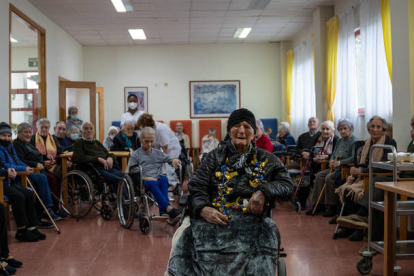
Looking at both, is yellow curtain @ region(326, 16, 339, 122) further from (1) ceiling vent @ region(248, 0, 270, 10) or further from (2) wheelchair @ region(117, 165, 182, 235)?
(2) wheelchair @ region(117, 165, 182, 235)

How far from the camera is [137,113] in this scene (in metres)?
8.56

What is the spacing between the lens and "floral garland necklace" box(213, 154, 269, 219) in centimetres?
230

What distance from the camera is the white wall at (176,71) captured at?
1041 cm

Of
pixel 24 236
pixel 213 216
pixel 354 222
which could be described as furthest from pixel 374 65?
pixel 24 236

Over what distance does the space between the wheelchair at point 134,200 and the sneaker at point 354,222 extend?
1.71 meters

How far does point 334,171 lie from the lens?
16.4 ft

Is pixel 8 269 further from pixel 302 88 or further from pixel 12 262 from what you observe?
pixel 302 88

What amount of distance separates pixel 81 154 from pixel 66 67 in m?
4.33

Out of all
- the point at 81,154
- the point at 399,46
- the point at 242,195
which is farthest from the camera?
the point at 81,154

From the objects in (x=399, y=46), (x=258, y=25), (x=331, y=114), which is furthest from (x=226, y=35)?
(x=399, y=46)

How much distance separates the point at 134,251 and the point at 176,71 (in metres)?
7.22

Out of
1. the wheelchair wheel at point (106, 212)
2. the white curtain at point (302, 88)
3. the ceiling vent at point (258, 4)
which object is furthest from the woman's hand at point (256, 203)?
the white curtain at point (302, 88)

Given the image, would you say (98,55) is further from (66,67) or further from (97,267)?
(97,267)

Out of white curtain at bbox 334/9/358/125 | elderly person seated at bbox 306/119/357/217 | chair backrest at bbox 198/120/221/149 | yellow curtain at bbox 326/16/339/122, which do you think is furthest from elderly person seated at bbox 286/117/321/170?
chair backrest at bbox 198/120/221/149
